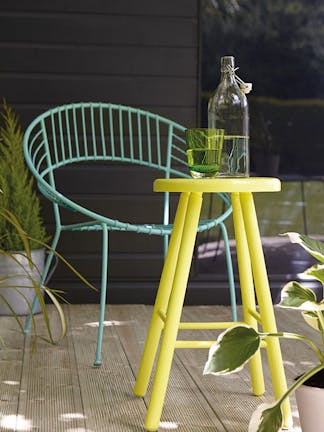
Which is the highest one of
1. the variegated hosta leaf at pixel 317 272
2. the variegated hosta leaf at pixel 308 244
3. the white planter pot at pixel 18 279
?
the variegated hosta leaf at pixel 308 244

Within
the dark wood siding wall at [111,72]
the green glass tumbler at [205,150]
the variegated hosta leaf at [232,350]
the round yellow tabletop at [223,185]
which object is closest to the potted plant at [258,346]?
the variegated hosta leaf at [232,350]

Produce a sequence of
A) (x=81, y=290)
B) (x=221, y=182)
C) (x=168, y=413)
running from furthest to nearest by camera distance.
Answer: (x=81, y=290), (x=168, y=413), (x=221, y=182)

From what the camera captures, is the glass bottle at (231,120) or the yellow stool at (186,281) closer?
the yellow stool at (186,281)

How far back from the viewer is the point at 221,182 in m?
2.24

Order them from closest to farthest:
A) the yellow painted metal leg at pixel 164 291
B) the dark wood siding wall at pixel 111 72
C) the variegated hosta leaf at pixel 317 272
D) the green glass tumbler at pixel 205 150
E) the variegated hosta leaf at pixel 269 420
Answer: the variegated hosta leaf at pixel 269 420
the variegated hosta leaf at pixel 317 272
the green glass tumbler at pixel 205 150
the yellow painted metal leg at pixel 164 291
the dark wood siding wall at pixel 111 72

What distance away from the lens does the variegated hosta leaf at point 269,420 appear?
1.88 metres

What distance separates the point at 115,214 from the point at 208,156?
5.96 feet

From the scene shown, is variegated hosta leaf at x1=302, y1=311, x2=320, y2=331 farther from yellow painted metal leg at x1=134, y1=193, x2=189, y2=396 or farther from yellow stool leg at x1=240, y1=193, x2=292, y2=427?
yellow painted metal leg at x1=134, y1=193, x2=189, y2=396

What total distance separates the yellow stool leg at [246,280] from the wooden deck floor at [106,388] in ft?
0.20

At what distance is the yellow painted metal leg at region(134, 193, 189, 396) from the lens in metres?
2.47

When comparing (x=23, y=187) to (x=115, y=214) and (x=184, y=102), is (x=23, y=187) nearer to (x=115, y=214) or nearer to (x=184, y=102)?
(x=115, y=214)

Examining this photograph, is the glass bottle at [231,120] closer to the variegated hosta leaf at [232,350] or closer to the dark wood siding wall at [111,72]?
the variegated hosta leaf at [232,350]

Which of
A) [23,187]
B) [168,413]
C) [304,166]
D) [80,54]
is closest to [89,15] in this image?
[80,54]

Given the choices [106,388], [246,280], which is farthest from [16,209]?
[246,280]
